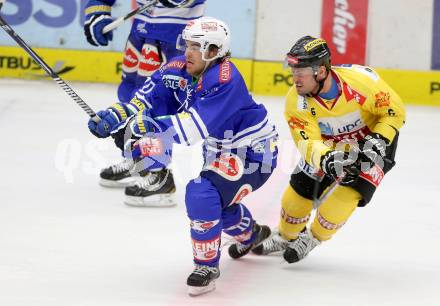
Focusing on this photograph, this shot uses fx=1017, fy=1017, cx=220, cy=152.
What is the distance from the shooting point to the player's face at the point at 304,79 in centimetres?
360

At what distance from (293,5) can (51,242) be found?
3.67 meters

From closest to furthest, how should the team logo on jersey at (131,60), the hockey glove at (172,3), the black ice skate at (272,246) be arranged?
the black ice skate at (272,246) < the hockey glove at (172,3) < the team logo on jersey at (131,60)

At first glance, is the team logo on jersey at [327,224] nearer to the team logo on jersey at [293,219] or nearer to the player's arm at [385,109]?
the team logo on jersey at [293,219]

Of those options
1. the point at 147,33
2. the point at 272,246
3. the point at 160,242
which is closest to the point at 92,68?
the point at 147,33

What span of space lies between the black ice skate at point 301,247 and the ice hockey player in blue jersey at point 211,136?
16 cm

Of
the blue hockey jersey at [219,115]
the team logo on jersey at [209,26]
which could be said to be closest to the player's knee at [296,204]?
the blue hockey jersey at [219,115]

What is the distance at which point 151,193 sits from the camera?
15.2ft

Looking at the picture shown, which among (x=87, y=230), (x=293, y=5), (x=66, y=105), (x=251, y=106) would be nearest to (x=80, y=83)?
(x=66, y=105)

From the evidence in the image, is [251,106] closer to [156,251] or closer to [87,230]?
[156,251]

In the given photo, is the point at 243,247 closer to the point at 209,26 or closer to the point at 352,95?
the point at 352,95

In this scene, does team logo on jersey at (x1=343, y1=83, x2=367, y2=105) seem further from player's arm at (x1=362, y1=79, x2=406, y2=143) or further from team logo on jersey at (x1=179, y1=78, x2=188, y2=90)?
team logo on jersey at (x1=179, y1=78, x2=188, y2=90)

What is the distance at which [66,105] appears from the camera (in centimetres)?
676

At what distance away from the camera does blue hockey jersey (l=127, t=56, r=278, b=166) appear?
11.3 feet

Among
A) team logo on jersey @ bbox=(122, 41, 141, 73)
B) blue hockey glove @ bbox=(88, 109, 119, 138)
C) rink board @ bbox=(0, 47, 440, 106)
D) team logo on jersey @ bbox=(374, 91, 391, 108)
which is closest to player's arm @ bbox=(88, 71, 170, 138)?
blue hockey glove @ bbox=(88, 109, 119, 138)
